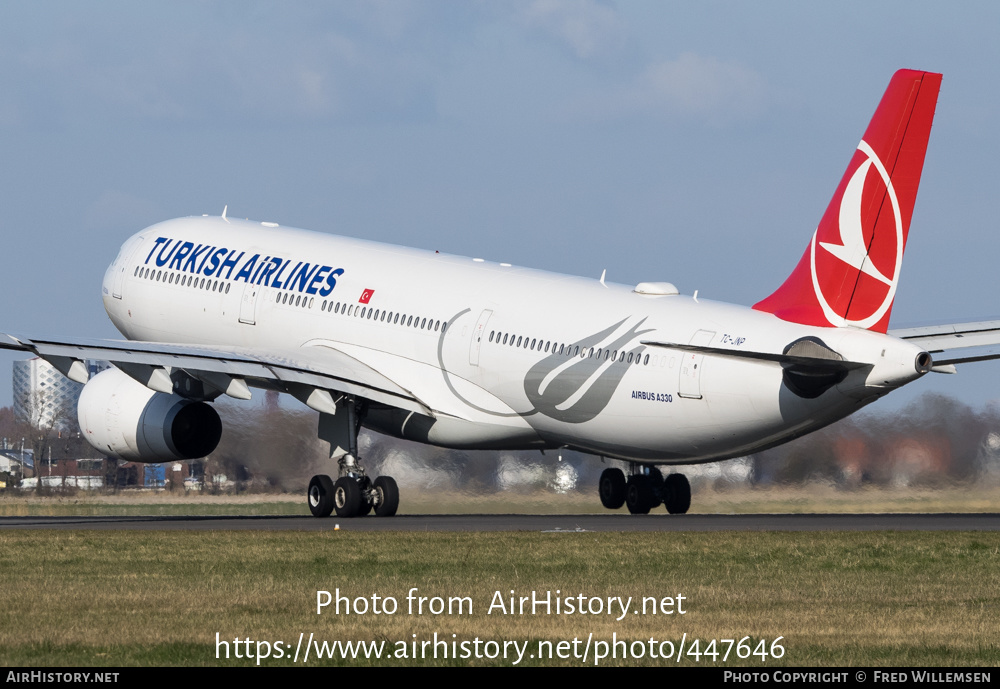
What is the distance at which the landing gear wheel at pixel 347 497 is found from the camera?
120ft

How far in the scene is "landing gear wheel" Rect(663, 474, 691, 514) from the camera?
3962 cm

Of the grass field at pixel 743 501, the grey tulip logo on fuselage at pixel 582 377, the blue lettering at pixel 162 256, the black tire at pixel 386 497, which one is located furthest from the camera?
the blue lettering at pixel 162 256

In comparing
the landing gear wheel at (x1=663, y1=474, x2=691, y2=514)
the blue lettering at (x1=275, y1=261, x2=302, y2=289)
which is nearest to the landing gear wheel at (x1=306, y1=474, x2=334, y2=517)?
the blue lettering at (x1=275, y1=261, x2=302, y2=289)

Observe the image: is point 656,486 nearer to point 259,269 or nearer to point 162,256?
point 259,269

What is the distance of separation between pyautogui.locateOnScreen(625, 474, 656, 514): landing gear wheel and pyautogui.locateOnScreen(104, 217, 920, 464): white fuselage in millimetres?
3601

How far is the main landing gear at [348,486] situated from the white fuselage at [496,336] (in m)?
1.50

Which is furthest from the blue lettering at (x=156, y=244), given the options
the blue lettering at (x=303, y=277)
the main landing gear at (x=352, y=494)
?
the main landing gear at (x=352, y=494)

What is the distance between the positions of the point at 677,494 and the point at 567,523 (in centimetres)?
630

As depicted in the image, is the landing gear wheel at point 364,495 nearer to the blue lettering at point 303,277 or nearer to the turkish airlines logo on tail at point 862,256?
the blue lettering at point 303,277

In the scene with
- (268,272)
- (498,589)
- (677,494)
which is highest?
(268,272)

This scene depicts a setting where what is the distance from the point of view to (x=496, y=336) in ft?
121

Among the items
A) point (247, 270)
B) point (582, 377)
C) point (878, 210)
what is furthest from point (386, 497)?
point (878, 210)

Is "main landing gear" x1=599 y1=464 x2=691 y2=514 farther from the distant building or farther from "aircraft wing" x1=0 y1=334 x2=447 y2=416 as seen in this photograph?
the distant building
